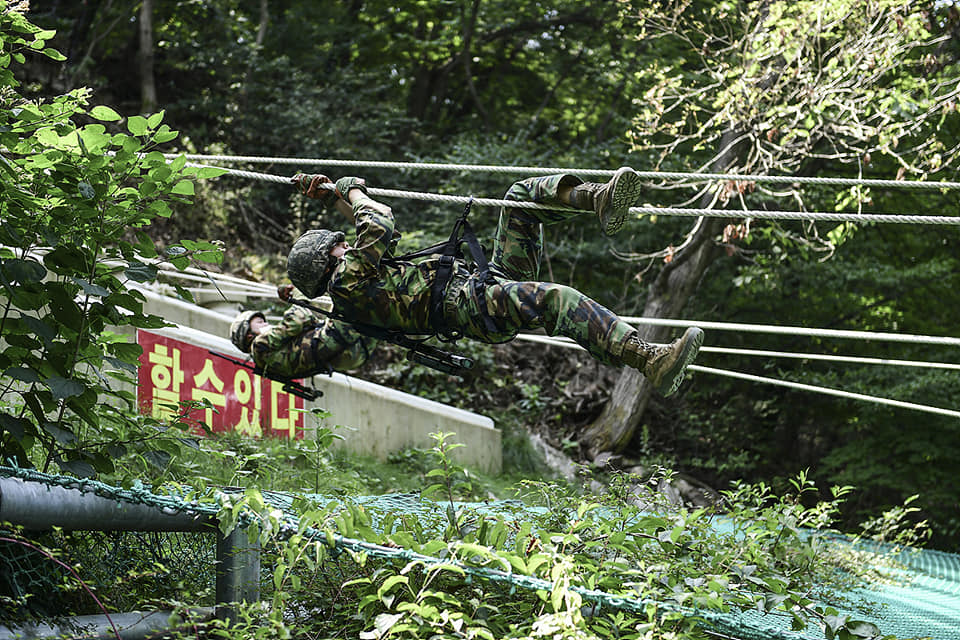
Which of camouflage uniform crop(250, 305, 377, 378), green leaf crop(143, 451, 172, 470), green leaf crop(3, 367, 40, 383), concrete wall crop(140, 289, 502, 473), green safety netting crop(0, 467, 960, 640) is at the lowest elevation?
concrete wall crop(140, 289, 502, 473)

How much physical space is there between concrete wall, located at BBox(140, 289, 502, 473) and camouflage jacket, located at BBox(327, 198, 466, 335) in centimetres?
294

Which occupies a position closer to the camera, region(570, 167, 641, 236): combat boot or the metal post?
the metal post

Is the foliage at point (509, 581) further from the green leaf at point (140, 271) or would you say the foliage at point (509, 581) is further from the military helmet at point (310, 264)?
the military helmet at point (310, 264)

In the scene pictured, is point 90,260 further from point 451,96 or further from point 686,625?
point 451,96

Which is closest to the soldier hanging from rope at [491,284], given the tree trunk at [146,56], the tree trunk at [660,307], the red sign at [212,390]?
the red sign at [212,390]

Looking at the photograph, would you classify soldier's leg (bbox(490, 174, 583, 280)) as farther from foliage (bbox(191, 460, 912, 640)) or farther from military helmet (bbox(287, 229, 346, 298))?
foliage (bbox(191, 460, 912, 640))

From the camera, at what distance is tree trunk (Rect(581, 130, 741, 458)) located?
9484 millimetres

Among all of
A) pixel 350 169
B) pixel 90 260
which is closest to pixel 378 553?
pixel 90 260

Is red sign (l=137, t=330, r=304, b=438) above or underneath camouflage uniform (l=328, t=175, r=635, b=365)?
underneath

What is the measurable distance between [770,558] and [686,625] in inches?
59.5

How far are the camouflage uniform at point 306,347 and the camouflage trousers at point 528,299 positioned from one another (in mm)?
615

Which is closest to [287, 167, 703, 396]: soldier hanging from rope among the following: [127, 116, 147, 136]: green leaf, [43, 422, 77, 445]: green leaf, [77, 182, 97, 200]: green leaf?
[127, 116, 147, 136]: green leaf

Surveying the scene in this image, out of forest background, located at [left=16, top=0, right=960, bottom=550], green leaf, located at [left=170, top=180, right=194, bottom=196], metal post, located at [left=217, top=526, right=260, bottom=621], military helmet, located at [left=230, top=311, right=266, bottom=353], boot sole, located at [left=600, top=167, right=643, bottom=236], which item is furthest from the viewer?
forest background, located at [left=16, top=0, right=960, bottom=550]

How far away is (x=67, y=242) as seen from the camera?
8.97ft
